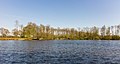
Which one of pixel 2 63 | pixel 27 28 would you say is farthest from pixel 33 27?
pixel 2 63

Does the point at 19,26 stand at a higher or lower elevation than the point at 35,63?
higher

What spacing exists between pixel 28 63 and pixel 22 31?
529 feet

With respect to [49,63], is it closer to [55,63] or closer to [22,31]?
[55,63]

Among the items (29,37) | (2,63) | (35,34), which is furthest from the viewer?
(35,34)

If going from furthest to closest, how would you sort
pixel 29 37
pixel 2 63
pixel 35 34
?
pixel 35 34
pixel 29 37
pixel 2 63

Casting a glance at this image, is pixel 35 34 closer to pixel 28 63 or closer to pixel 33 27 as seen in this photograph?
pixel 33 27

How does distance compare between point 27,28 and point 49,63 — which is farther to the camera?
point 27,28

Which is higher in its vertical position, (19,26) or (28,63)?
(19,26)

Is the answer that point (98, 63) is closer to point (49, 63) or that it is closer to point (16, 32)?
point (49, 63)

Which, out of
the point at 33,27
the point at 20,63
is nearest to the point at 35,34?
the point at 33,27

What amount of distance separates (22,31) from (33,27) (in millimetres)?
12215

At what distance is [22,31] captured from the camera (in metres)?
190

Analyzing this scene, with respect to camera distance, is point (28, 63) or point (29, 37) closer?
point (28, 63)

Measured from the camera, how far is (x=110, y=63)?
3328 centimetres
